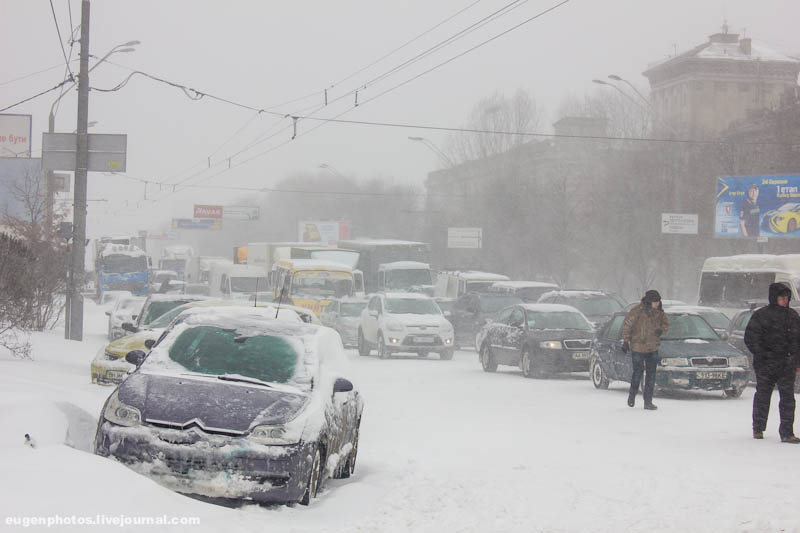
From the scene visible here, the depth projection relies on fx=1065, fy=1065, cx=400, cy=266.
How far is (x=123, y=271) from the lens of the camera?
61969mm

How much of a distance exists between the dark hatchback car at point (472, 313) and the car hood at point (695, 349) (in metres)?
13.6

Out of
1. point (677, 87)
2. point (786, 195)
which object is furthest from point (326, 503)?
point (677, 87)

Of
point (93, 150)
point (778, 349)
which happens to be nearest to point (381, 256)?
point (93, 150)

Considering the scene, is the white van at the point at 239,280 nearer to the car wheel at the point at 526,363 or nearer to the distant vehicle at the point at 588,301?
the distant vehicle at the point at 588,301

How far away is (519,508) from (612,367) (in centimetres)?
1141

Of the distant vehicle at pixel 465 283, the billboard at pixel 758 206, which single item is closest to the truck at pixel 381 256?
the distant vehicle at pixel 465 283

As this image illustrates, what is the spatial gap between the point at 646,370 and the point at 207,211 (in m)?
106

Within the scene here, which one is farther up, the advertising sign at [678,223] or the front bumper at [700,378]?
the advertising sign at [678,223]

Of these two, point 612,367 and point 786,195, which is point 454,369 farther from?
point 786,195

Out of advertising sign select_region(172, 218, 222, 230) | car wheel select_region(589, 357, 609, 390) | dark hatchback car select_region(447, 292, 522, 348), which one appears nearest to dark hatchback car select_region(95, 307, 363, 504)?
car wheel select_region(589, 357, 609, 390)

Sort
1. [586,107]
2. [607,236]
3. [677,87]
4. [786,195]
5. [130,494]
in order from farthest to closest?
[677,87] → [586,107] → [607,236] → [786,195] → [130,494]

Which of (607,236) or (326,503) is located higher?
(607,236)

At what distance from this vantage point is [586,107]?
240ft

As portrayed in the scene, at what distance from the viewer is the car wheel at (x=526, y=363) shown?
22.4 m
